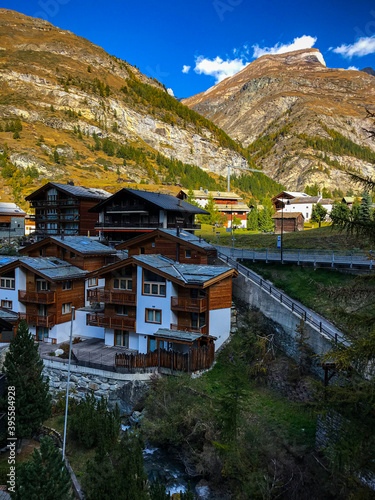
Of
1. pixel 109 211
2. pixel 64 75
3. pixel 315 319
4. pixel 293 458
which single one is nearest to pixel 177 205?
pixel 109 211

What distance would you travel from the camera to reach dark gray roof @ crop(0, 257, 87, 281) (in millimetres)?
33000

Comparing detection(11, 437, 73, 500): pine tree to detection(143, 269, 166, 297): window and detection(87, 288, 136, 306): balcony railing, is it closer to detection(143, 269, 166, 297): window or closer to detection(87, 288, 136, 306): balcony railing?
detection(143, 269, 166, 297): window

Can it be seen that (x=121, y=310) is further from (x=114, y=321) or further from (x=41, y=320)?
(x=41, y=320)

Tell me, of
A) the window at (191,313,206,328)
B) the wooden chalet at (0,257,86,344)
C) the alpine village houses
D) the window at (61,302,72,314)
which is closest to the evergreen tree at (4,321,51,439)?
the alpine village houses

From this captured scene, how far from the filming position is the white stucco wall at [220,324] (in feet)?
96.1

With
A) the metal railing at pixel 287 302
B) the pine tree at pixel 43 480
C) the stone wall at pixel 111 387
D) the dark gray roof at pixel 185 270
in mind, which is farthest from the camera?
the dark gray roof at pixel 185 270

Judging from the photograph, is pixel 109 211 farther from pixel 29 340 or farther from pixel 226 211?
pixel 226 211

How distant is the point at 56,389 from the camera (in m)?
27.7

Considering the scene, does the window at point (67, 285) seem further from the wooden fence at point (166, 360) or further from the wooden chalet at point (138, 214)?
the wooden chalet at point (138, 214)

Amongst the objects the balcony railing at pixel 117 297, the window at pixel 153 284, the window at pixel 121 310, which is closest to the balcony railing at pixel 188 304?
the window at pixel 153 284

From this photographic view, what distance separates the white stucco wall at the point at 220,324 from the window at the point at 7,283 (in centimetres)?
2013

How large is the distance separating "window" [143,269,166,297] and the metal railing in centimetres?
934

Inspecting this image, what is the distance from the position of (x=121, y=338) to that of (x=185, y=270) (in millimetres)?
8261

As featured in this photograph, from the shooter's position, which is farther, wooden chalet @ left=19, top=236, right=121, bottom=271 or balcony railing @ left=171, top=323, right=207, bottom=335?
wooden chalet @ left=19, top=236, right=121, bottom=271
